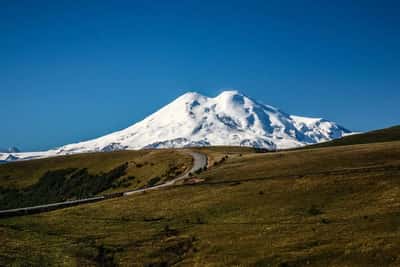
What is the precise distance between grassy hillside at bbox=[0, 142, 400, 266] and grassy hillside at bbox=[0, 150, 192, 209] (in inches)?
1580

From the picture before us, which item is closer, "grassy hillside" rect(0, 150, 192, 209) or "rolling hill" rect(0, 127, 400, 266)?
"rolling hill" rect(0, 127, 400, 266)

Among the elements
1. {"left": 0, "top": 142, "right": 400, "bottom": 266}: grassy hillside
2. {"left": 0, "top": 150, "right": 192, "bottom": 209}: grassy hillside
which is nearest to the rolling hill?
{"left": 0, "top": 142, "right": 400, "bottom": 266}: grassy hillside

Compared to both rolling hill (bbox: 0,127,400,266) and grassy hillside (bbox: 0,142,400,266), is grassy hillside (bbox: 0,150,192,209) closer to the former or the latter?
grassy hillside (bbox: 0,142,400,266)

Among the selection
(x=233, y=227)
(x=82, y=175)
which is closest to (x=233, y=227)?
(x=233, y=227)

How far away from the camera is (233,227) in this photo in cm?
4022

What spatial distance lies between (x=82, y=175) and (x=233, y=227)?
9574 cm

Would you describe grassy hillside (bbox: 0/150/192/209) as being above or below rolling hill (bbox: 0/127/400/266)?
above

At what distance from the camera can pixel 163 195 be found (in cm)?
6369

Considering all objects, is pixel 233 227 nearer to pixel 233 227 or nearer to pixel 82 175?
pixel 233 227

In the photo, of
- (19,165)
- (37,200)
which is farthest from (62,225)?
(19,165)

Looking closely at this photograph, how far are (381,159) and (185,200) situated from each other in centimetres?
3537

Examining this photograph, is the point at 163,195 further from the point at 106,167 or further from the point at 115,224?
the point at 106,167

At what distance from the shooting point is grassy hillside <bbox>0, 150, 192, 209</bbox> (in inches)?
4220

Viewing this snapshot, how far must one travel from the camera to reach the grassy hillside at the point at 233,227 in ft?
99.6
